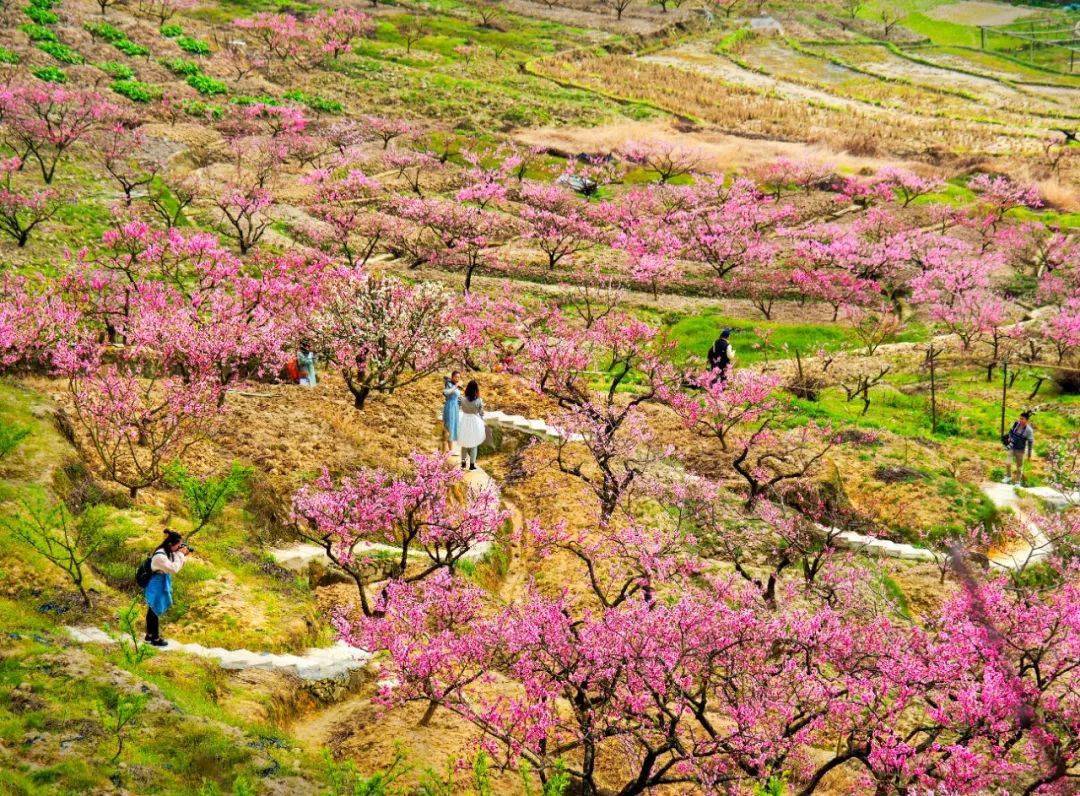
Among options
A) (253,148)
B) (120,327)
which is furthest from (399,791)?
(253,148)

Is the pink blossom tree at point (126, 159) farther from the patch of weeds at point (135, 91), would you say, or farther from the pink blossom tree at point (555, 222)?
the pink blossom tree at point (555, 222)

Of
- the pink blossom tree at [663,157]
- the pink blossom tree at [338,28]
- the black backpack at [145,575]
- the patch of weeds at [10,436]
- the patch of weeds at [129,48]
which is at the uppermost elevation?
the pink blossom tree at [338,28]

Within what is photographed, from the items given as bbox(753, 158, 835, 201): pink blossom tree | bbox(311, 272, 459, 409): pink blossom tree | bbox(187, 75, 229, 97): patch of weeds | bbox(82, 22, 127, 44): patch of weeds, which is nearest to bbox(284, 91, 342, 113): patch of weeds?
bbox(187, 75, 229, 97): patch of weeds

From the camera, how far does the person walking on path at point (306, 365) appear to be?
2705 centimetres

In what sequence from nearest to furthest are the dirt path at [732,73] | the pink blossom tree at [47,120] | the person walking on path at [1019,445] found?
the person walking on path at [1019,445] → the pink blossom tree at [47,120] → the dirt path at [732,73]

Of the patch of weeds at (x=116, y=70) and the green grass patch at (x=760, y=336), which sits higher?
the patch of weeds at (x=116, y=70)

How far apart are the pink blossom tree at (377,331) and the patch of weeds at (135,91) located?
4132cm

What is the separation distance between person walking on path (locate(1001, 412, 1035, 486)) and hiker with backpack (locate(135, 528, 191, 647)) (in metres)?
23.3

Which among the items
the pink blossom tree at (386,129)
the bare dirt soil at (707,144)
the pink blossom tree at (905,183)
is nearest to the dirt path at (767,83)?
the bare dirt soil at (707,144)

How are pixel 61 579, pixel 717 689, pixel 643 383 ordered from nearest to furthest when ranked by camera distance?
pixel 61 579
pixel 717 689
pixel 643 383

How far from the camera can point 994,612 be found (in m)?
17.2

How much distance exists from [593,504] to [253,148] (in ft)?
141

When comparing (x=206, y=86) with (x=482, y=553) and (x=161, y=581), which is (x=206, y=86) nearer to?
(x=482, y=553)

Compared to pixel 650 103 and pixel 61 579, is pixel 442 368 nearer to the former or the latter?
pixel 61 579
